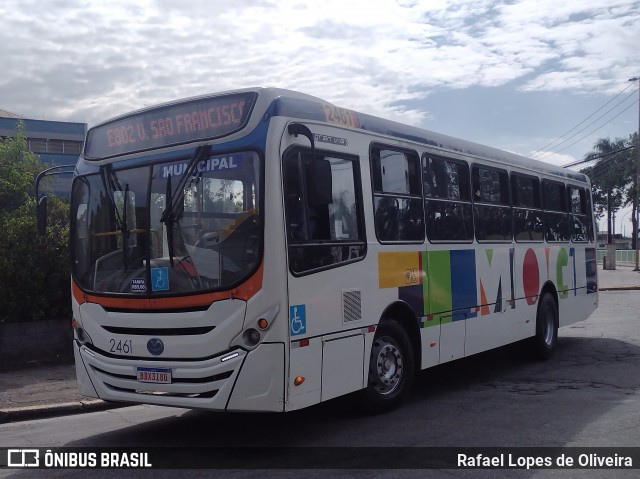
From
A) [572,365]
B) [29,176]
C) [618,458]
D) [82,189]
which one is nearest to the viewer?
[618,458]

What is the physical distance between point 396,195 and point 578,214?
7036 millimetres

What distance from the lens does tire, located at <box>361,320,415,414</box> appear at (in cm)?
784

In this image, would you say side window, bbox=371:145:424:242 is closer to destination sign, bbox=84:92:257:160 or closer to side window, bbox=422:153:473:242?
side window, bbox=422:153:473:242

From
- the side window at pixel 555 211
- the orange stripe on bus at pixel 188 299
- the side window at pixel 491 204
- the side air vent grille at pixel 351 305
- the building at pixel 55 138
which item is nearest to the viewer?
the orange stripe on bus at pixel 188 299

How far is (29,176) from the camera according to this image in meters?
20.7

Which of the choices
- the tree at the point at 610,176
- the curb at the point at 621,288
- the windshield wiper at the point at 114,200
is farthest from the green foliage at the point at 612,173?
the windshield wiper at the point at 114,200

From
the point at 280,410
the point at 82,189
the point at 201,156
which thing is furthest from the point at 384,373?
the point at 82,189

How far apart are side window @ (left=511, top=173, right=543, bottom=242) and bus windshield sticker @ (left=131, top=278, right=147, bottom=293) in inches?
250

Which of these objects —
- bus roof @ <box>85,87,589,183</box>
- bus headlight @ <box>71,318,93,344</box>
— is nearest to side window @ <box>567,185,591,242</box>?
bus roof @ <box>85,87,589,183</box>

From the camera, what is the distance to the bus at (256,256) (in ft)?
21.3

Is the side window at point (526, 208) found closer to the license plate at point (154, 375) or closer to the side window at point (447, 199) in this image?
the side window at point (447, 199)

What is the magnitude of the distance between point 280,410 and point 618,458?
2.92 m

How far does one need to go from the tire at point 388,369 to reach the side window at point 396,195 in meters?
1.05

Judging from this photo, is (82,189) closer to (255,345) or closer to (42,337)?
(255,345)
